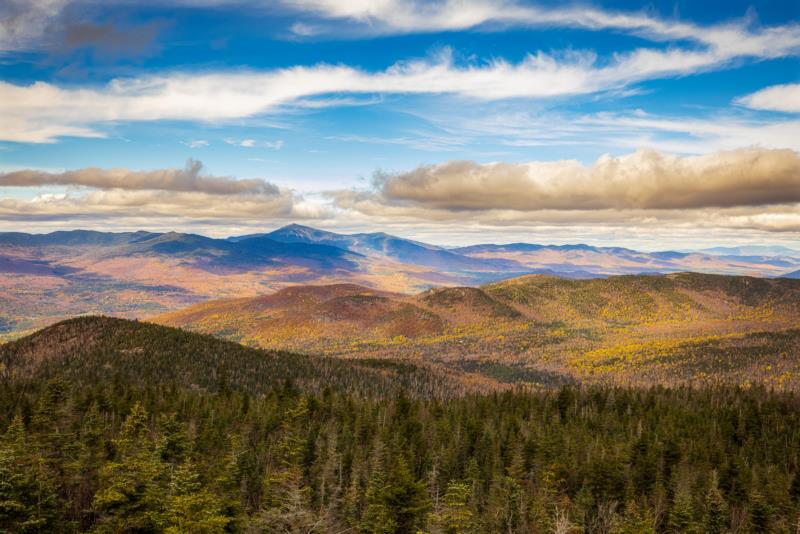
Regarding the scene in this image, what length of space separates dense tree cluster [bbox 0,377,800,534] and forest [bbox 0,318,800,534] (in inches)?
14.6

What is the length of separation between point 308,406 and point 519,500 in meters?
68.9

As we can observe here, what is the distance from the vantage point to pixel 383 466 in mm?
97188

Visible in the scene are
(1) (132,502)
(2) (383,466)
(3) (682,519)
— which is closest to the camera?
(1) (132,502)

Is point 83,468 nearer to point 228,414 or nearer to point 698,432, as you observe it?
point 228,414

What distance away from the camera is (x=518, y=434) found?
125 meters

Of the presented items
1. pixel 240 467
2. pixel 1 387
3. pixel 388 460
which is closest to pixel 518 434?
pixel 388 460

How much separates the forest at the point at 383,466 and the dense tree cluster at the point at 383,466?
371 mm

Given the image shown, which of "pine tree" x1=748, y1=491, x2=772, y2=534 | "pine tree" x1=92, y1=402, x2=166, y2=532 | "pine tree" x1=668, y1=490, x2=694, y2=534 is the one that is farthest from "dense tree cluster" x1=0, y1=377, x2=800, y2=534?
"pine tree" x1=668, y1=490, x2=694, y2=534

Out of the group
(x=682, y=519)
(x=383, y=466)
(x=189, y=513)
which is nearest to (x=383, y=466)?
(x=383, y=466)

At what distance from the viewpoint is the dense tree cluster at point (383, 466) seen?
37906mm

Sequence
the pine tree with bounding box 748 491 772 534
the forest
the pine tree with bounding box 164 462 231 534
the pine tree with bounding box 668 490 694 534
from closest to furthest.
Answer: the pine tree with bounding box 164 462 231 534 < the forest < the pine tree with bounding box 668 490 694 534 < the pine tree with bounding box 748 491 772 534

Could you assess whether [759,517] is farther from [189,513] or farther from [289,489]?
[189,513]

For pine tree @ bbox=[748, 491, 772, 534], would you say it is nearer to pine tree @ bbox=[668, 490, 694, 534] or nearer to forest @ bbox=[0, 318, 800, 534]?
forest @ bbox=[0, 318, 800, 534]

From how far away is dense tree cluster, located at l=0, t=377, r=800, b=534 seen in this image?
124 ft
